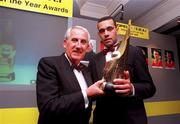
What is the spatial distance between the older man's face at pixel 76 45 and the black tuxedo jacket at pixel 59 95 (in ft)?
0.14

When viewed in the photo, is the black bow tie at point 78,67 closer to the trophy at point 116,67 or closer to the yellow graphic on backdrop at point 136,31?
the trophy at point 116,67

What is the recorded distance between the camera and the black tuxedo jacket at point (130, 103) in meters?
0.99

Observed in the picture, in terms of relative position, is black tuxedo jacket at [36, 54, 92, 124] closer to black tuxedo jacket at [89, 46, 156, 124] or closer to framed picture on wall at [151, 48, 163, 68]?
black tuxedo jacket at [89, 46, 156, 124]

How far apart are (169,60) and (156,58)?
0.22 meters

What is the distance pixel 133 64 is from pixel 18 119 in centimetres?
80

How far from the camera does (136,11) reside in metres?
2.75

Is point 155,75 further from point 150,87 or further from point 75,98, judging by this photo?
point 75,98

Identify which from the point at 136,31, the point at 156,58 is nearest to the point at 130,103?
the point at 136,31

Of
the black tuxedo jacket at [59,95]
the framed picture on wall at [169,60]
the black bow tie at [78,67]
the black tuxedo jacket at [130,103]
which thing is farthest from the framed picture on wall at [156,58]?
the black tuxedo jacket at [59,95]

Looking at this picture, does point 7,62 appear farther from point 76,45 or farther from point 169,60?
point 169,60

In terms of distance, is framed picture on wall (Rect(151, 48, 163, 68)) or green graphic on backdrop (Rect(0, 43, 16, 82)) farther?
framed picture on wall (Rect(151, 48, 163, 68))

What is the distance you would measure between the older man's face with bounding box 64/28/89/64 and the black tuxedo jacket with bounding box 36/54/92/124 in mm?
41

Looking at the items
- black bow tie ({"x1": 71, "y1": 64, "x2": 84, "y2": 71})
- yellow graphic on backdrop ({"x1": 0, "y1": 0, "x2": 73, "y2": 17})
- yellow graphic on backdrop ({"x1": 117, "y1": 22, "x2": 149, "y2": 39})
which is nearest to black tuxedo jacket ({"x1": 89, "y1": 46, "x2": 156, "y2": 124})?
black bow tie ({"x1": 71, "y1": 64, "x2": 84, "y2": 71})

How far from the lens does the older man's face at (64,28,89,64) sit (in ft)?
2.92
